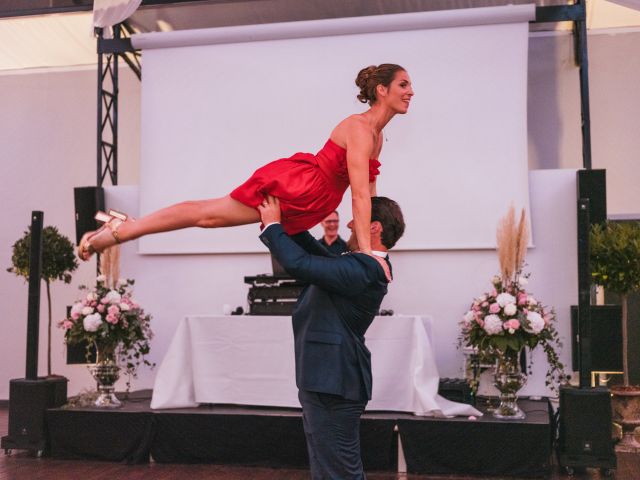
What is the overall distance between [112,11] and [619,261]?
4586 millimetres

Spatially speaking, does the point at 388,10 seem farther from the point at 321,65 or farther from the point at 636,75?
the point at 636,75

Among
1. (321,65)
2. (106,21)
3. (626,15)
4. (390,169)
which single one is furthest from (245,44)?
(626,15)

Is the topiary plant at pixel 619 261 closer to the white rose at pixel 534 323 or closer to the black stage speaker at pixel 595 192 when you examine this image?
the black stage speaker at pixel 595 192

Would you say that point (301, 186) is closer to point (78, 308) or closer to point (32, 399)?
point (78, 308)

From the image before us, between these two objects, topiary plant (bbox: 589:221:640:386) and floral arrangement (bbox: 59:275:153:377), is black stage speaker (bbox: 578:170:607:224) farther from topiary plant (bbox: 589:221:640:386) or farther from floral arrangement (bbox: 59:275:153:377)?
floral arrangement (bbox: 59:275:153:377)

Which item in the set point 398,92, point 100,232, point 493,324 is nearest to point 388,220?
point 398,92

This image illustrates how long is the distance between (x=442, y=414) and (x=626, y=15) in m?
4.59

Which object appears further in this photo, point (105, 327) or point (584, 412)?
point (105, 327)

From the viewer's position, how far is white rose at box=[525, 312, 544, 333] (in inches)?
183

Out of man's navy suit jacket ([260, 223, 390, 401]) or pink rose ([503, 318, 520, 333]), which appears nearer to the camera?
man's navy suit jacket ([260, 223, 390, 401])

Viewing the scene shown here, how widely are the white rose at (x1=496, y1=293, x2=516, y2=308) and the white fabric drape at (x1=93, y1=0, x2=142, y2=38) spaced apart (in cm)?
389

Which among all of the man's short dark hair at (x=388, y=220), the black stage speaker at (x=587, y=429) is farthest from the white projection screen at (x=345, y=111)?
the man's short dark hair at (x=388, y=220)

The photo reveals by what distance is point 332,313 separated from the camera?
2357 millimetres

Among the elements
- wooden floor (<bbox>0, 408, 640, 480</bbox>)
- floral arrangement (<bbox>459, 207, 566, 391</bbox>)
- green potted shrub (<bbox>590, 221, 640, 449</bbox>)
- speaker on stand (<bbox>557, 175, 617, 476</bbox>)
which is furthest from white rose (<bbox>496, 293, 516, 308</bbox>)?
wooden floor (<bbox>0, 408, 640, 480</bbox>)
